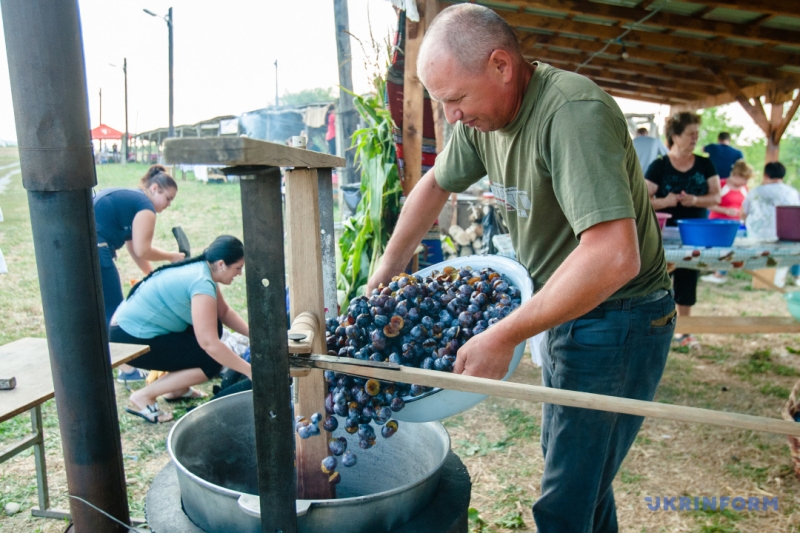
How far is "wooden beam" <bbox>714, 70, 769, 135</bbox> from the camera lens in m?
7.98

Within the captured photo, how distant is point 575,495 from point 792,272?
7.07m

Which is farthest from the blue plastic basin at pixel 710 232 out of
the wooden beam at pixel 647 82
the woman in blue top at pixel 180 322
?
the wooden beam at pixel 647 82

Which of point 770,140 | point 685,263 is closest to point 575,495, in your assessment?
point 685,263

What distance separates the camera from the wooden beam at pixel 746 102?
26.2 feet

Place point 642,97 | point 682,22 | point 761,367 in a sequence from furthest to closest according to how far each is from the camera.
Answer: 1. point 642,97
2. point 682,22
3. point 761,367

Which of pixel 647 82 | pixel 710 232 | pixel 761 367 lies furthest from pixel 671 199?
pixel 647 82

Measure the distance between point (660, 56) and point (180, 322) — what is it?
6.57 metres

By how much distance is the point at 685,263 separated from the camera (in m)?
3.90

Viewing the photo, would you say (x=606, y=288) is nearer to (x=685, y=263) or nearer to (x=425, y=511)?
(x=425, y=511)

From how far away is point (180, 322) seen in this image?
376 cm

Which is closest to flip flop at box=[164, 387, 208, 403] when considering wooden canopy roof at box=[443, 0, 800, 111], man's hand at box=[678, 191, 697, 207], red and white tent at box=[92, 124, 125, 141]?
man's hand at box=[678, 191, 697, 207]

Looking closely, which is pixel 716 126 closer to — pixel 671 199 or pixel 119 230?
pixel 671 199

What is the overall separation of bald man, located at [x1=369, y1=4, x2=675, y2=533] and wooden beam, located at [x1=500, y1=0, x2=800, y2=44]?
164 inches

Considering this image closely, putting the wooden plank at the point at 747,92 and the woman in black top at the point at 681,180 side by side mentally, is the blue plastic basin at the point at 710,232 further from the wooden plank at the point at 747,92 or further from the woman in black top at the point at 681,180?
the wooden plank at the point at 747,92
